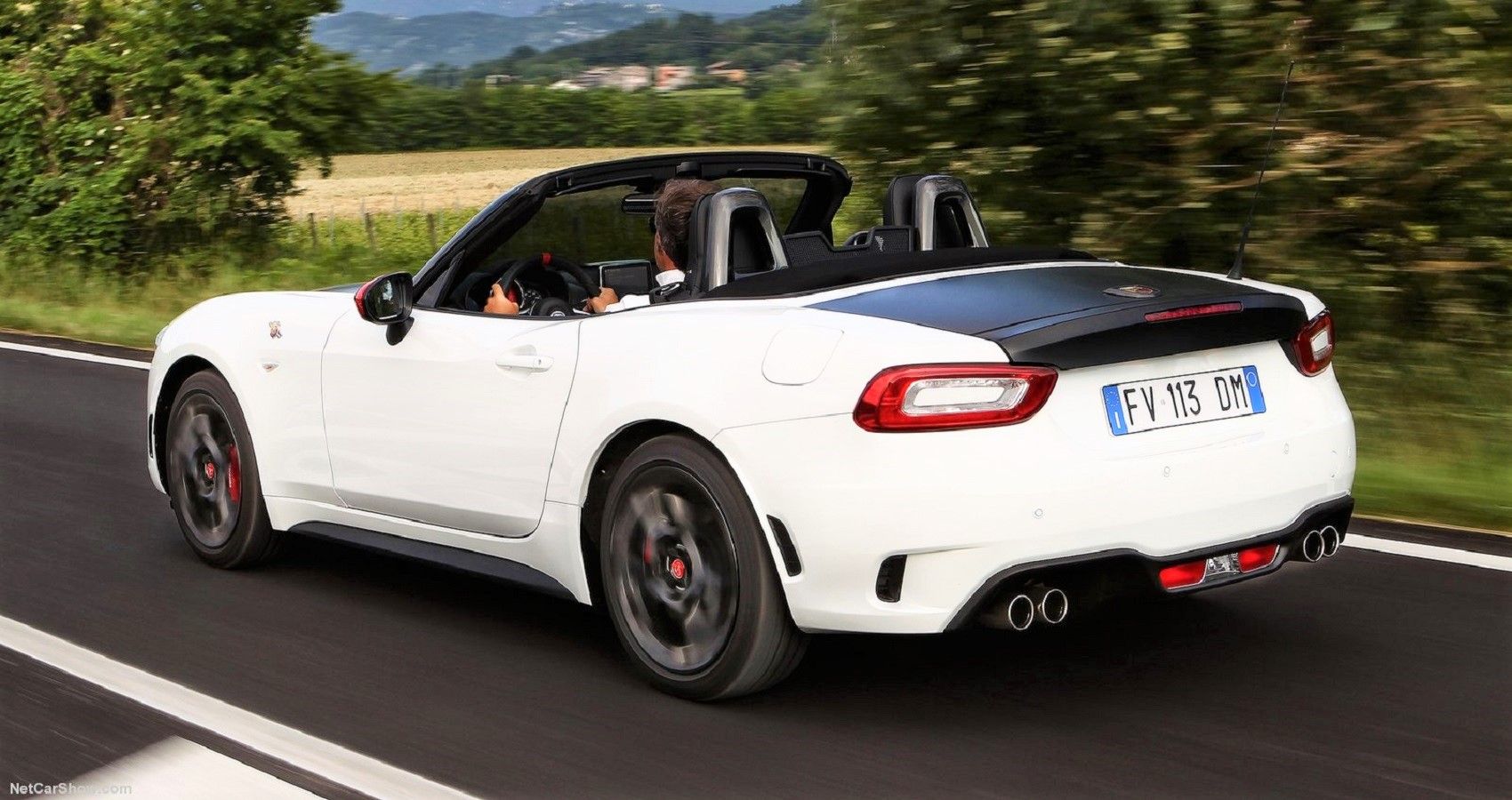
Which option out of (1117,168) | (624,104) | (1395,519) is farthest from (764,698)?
(624,104)

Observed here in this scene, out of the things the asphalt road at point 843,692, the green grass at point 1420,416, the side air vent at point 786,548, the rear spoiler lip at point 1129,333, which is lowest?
the green grass at point 1420,416

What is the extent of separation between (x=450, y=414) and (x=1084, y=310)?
1.88m

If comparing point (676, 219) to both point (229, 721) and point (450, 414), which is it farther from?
point (229, 721)

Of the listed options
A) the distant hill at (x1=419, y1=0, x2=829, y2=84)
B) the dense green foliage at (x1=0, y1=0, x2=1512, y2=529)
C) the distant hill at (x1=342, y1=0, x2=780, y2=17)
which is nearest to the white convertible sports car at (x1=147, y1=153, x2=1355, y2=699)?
the dense green foliage at (x1=0, y1=0, x2=1512, y2=529)

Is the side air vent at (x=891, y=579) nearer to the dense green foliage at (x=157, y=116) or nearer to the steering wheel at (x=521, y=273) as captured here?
the steering wheel at (x=521, y=273)

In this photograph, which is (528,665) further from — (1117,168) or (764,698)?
(1117,168)

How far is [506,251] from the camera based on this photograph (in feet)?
18.0

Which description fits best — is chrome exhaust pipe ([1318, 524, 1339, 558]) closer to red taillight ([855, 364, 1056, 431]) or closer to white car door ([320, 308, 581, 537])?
red taillight ([855, 364, 1056, 431])

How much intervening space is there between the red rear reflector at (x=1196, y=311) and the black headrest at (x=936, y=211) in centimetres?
120

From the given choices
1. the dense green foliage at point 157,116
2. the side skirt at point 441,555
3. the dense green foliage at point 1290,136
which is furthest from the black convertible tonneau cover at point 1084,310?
the dense green foliage at point 157,116

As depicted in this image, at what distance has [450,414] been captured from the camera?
5117 millimetres

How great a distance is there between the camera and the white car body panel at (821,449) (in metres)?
3.96

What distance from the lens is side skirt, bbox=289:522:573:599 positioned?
4906 millimetres

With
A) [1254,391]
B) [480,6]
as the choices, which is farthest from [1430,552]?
[480,6]
